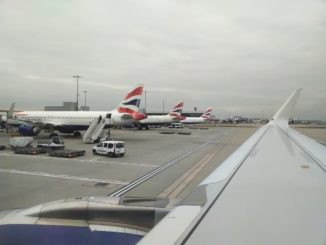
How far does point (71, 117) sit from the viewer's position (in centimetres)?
4141

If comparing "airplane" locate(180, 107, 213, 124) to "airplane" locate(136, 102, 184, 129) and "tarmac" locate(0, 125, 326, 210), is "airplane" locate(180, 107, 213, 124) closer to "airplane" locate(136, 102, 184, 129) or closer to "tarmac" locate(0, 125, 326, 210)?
"airplane" locate(136, 102, 184, 129)

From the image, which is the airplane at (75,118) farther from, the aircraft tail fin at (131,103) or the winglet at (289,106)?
the winglet at (289,106)

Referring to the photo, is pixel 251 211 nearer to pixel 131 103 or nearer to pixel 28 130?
pixel 131 103

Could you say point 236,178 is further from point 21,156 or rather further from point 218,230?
point 21,156

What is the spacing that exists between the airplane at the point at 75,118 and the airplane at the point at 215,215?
33.0 meters

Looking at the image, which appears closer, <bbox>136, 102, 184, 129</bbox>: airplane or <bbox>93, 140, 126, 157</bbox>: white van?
<bbox>93, 140, 126, 157</bbox>: white van

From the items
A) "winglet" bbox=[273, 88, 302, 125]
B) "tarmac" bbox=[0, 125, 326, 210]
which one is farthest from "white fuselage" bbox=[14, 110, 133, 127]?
"winglet" bbox=[273, 88, 302, 125]

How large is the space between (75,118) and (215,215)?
40.5 metres

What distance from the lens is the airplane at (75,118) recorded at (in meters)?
38.0

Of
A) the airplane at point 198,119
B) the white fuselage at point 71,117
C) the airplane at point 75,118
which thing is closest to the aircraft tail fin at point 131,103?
the airplane at point 75,118

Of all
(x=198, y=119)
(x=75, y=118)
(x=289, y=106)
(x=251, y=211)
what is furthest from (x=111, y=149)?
(x=198, y=119)

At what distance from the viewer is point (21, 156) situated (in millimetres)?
22969

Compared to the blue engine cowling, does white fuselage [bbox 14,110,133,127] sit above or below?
above

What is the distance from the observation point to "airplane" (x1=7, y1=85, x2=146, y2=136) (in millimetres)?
37969
